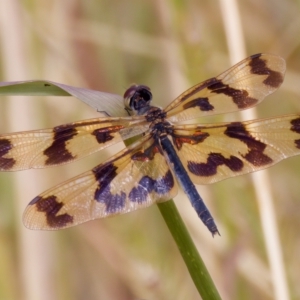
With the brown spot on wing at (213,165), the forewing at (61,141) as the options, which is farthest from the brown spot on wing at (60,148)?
the brown spot on wing at (213,165)

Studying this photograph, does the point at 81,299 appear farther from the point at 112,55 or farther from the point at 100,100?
the point at 100,100

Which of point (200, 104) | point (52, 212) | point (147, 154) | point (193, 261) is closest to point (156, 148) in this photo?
point (147, 154)

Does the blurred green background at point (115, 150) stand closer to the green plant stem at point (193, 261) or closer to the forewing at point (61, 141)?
the forewing at point (61, 141)

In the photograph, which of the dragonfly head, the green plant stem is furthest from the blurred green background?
the green plant stem

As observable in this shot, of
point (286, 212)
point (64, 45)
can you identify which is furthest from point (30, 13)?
point (286, 212)

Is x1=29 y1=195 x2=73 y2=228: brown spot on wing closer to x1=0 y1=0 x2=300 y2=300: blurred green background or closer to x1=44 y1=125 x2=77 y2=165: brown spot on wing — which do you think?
x1=44 y1=125 x2=77 y2=165: brown spot on wing

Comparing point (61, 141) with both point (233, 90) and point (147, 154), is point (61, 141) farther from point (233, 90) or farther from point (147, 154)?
point (233, 90)

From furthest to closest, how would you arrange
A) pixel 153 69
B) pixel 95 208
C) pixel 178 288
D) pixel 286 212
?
pixel 153 69 → pixel 286 212 → pixel 178 288 → pixel 95 208
